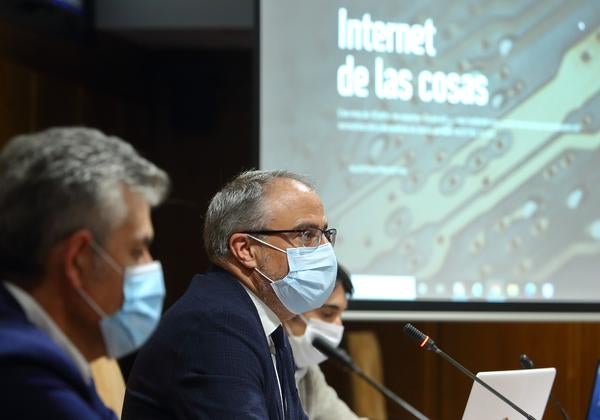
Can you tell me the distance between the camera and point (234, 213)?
96.9 inches

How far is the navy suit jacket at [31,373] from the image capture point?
1.36m

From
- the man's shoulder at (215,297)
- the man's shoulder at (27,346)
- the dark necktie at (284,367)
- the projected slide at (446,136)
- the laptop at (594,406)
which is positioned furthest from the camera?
the projected slide at (446,136)

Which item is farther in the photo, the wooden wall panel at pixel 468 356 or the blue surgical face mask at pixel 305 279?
the wooden wall panel at pixel 468 356

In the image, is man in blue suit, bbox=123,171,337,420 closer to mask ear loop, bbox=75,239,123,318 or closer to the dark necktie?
the dark necktie

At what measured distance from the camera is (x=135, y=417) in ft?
6.90

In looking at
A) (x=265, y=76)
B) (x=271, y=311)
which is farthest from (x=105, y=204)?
(x=265, y=76)

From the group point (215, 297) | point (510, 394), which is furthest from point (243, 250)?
point (510, 394)

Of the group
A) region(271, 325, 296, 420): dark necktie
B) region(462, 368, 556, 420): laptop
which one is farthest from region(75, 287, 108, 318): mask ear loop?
region(462, 368, 556, 420): laptop

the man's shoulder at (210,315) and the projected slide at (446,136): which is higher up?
the projected slide at (446,136)

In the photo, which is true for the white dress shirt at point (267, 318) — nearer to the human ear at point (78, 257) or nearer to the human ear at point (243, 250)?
the human ear at point (243, 250)

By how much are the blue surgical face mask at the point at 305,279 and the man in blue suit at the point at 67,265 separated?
953 mm

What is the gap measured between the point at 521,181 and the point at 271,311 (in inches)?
80.3

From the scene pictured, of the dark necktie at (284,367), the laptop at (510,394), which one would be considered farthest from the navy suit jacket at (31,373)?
the laptop at (510,394)

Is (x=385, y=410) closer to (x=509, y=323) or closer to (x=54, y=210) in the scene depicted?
(x=509, y=323)
